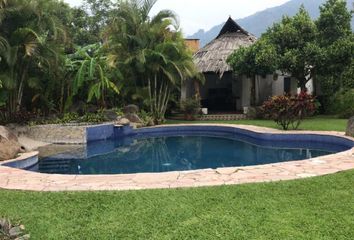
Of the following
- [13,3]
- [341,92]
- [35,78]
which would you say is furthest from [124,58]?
[341,92]

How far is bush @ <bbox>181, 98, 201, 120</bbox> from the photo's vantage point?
20031 mm

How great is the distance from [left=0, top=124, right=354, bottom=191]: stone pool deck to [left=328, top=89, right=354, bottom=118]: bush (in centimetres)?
1109

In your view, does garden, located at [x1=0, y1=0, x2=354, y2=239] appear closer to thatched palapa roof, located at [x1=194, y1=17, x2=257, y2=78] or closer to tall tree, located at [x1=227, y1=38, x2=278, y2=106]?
tall tree, located at [x1=227, y1=38, x2=278, y2=106]

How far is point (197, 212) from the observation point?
4836 mm

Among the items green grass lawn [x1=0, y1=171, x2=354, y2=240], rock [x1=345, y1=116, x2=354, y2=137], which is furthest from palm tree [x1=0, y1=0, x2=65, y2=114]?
rock [x1=345, y1=116, x2=354, y2=137]

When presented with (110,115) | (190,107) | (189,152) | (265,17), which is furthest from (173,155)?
(265,17)

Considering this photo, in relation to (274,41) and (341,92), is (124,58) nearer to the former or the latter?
(274,41)

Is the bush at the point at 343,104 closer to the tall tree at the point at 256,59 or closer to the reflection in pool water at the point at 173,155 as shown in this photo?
the tall tree at the point at 256,59

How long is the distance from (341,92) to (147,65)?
31.0 ft

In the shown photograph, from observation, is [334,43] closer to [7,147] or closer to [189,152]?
[189,152]

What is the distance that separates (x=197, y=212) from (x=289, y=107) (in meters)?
9.06

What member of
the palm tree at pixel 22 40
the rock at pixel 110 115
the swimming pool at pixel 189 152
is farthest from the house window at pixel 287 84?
the palm tree at pixel 22 40

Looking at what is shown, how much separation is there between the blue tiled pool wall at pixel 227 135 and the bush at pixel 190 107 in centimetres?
316

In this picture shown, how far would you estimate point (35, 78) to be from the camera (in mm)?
14930
